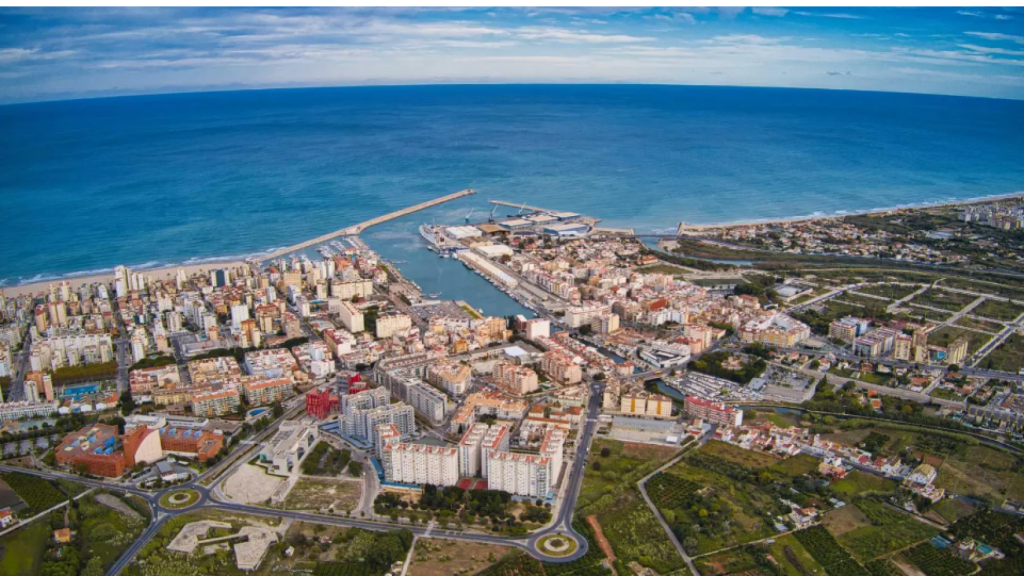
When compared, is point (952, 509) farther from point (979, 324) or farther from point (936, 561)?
point (979, 324)

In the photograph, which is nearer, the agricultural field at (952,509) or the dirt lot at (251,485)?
the agricultural field at (952,509)

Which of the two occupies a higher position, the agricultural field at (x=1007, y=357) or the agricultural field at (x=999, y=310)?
the agricultural field at (x=999, y=310)

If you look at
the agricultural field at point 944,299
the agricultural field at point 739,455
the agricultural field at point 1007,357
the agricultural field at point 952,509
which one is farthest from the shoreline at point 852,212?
the agricultural field at point 952,509

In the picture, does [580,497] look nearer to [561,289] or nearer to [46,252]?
[561,289]

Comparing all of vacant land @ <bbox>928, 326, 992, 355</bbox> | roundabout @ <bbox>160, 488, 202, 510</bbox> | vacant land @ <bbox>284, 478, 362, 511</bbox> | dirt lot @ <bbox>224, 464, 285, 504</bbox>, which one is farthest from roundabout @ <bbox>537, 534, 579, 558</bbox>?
vacant land @ <bbox>928, 326, 992, 355</bbox>

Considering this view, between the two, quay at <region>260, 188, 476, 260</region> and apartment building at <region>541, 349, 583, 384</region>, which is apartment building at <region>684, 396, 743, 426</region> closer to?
apartment building at <region>541, 349, 583, 384</region>

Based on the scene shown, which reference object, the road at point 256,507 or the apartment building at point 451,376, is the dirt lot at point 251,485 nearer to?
the road at point 256,507
